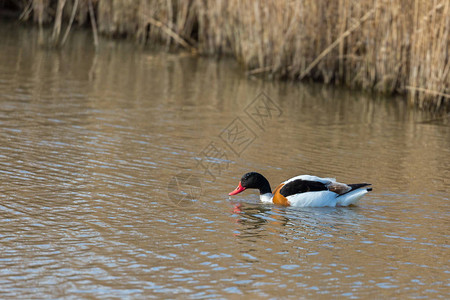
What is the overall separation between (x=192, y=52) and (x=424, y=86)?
644cm

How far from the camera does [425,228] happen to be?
6789mm

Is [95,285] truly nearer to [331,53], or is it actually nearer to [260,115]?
[260,115]

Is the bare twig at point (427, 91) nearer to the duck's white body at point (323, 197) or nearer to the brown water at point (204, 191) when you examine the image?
the brown water at point (204, 191)

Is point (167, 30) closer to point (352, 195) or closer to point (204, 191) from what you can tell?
point (204, 191)

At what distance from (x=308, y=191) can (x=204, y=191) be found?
108 centimetres

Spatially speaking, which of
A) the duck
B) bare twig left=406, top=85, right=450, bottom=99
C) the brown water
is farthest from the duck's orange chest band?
bare twig left=406, top=85, right=450, bottom=99

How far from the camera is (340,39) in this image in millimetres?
13266

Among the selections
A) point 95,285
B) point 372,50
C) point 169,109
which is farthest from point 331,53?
point 95,285

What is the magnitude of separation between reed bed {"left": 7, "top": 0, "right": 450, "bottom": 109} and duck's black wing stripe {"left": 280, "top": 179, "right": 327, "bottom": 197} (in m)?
5.35

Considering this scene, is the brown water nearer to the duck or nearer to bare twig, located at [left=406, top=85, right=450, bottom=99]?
the duck

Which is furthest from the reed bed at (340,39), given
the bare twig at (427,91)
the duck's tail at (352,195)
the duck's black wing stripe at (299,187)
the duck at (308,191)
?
the duck's black wing stripe at (299,187)

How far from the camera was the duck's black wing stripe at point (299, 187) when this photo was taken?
736cm

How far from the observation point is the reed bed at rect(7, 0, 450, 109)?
1205 cm

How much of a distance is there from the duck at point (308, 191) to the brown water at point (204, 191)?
129 millimetres
